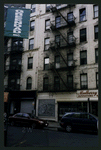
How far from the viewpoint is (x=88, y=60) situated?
18.9 meters

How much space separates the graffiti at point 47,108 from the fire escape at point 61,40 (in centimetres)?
264

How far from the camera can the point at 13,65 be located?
24312mm

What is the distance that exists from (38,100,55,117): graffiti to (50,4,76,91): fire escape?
2.64 m

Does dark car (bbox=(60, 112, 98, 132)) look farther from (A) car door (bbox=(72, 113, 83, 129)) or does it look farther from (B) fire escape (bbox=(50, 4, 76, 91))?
(B) fire escape (bbox=(50, 4, 76, 91))

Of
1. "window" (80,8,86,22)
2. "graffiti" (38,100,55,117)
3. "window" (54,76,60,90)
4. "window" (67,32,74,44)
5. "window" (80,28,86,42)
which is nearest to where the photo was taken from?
"graffiti" (38,100,55,117)

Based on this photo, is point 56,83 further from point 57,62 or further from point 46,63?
point 46,63

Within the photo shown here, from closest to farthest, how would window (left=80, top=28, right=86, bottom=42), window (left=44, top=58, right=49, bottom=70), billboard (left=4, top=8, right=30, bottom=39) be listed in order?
billboard (left=4, top=8, right=30, bottom=39) < window (left=80, top=28, right=86, bottom=42) < window (left=44, top=58, right=49, bottom=70)

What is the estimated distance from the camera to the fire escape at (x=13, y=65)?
23625 millimetres

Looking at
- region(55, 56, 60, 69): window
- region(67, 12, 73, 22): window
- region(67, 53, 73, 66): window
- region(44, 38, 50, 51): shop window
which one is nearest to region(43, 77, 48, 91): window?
region(55, 56, 60, 69): window

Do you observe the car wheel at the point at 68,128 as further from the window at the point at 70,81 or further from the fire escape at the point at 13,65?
the fire escape at the point at 13,65

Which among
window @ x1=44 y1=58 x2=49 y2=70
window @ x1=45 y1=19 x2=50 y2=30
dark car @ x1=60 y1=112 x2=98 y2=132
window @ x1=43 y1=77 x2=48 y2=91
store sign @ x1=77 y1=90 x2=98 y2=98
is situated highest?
window @ x1=45 y1=19 x2=50 y2=30

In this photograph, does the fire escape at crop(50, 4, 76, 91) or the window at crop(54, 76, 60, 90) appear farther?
the window at crop(54, 76, 60, 90)

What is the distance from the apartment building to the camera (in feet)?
61.4

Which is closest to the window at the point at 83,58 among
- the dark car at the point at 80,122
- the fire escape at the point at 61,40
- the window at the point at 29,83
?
the fire escape at the point at 61,40
